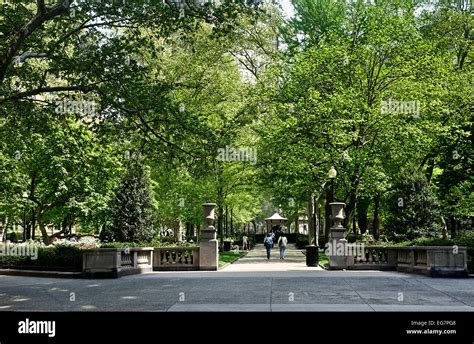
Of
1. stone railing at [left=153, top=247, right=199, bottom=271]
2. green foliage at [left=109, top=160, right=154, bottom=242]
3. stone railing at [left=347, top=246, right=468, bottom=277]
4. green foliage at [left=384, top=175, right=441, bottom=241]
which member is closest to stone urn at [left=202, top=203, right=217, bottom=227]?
stone railing at [left=153, top=247, right=199, bottom=271]

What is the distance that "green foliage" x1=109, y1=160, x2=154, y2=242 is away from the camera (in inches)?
1212

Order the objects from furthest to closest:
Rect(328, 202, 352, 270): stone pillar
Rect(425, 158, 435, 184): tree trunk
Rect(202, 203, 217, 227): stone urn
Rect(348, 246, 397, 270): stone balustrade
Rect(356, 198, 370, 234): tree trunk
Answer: Rect(356, 198, 370, 234): tree trunk, Rect(425, 158, 435, 184): tree trunk, Rect(202, 203, 217, 227): stone urn, Rect(328, 202, 352, 270): stone pillar, Rect(348, 246, 397, 270): stone balustrade

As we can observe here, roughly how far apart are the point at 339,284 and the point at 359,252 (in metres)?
8.38

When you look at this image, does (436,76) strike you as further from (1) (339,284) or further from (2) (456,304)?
(2) (456,304)

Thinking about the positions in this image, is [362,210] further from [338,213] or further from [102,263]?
[102,263]

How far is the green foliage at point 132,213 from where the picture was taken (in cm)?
3080

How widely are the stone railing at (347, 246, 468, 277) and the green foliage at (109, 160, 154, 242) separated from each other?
1226 cm

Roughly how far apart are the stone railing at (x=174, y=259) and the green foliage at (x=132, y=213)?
5.73 metres

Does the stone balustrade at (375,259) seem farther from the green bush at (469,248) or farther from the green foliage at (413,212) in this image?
the green foliage at (413,212)

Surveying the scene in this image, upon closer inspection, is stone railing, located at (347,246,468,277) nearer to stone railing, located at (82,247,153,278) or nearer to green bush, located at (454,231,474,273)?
green bush, located at (454,231,474,273)

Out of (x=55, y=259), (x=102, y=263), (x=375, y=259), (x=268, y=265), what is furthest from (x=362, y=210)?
(x=102, y=263)

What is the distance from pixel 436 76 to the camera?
31578 mm

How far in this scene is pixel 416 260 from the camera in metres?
21.1
